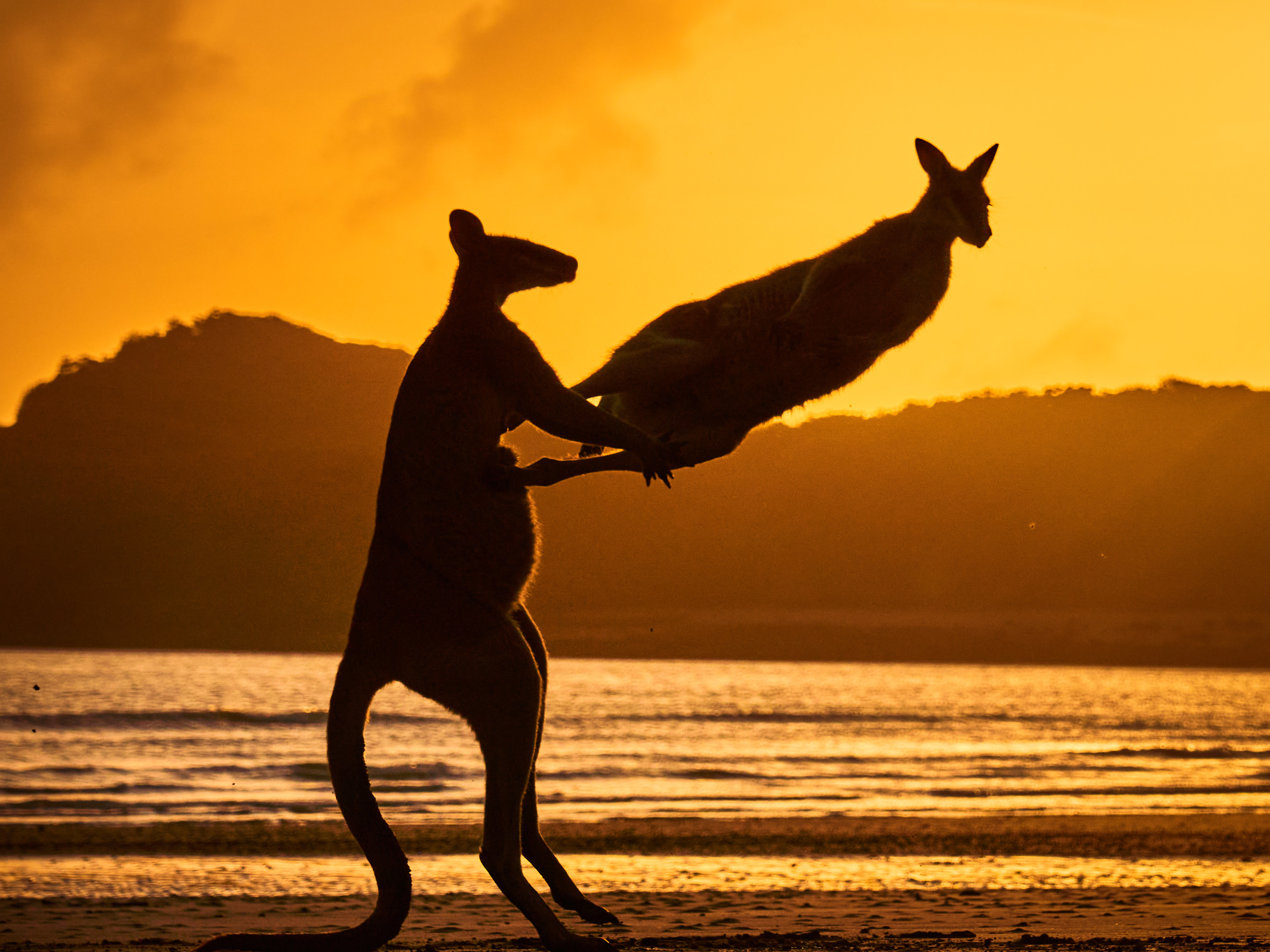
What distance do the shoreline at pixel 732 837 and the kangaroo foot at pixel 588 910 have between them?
11735 millimetres

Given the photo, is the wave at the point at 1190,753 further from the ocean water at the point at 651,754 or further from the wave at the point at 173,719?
the wave at the point at 173,719

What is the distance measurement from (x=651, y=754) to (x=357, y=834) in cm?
2855

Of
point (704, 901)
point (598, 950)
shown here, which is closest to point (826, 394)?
point (598, 950)

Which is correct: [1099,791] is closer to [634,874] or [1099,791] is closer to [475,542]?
[634,874]

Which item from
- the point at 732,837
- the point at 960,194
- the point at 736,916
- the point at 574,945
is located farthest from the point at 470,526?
the point at 732,837

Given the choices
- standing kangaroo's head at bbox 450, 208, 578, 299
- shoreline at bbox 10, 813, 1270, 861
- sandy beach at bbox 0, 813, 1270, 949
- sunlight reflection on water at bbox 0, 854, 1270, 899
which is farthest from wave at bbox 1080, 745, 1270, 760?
standing kangaroo's head at bbox 450, 208, 578, 299

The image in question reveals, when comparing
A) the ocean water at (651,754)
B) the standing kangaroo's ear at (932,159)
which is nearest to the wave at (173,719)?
the ocean water at (651,754)

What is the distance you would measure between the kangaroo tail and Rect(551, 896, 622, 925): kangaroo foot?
0.59 m

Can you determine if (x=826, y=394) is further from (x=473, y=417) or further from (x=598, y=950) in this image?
(x=598, y=950)

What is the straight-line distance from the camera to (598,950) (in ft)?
15.8

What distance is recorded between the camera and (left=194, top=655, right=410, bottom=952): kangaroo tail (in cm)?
507

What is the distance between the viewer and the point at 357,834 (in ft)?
17.1

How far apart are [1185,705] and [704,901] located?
6071 cm

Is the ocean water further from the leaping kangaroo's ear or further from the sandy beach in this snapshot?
the leaping kangaroo's ear
